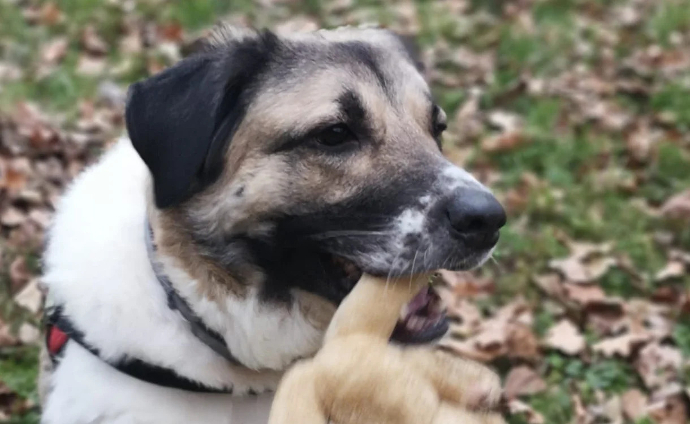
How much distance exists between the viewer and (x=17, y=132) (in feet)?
16.6

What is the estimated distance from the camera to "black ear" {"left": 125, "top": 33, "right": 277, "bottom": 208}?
258cm

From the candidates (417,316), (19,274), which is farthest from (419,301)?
(19,274)

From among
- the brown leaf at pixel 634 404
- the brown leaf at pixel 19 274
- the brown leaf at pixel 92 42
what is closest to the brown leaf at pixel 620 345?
the brown leaf at pixel 634 404

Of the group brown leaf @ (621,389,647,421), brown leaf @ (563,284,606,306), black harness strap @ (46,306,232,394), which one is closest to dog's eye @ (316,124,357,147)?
black harness strap @ (46,306,232,394)

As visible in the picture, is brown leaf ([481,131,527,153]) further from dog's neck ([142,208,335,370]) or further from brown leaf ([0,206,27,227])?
dog's neck ([142,208,335,370])

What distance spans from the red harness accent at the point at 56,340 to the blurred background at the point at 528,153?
771mm

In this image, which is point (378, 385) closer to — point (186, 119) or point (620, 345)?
point (186, 119)

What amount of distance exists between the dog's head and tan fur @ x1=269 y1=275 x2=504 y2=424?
1.11 ft

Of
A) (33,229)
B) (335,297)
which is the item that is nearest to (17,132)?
(33,229)

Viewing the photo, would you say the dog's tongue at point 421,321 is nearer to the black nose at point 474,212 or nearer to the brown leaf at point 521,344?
the black nose at point 474,212

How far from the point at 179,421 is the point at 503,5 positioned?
6.11m

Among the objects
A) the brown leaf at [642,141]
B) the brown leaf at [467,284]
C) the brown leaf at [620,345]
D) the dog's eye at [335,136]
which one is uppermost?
the dog's eye at [335,136]

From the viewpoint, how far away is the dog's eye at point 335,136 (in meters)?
2.63

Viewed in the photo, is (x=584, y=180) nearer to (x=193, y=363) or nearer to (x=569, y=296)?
(x=569, y=296)
